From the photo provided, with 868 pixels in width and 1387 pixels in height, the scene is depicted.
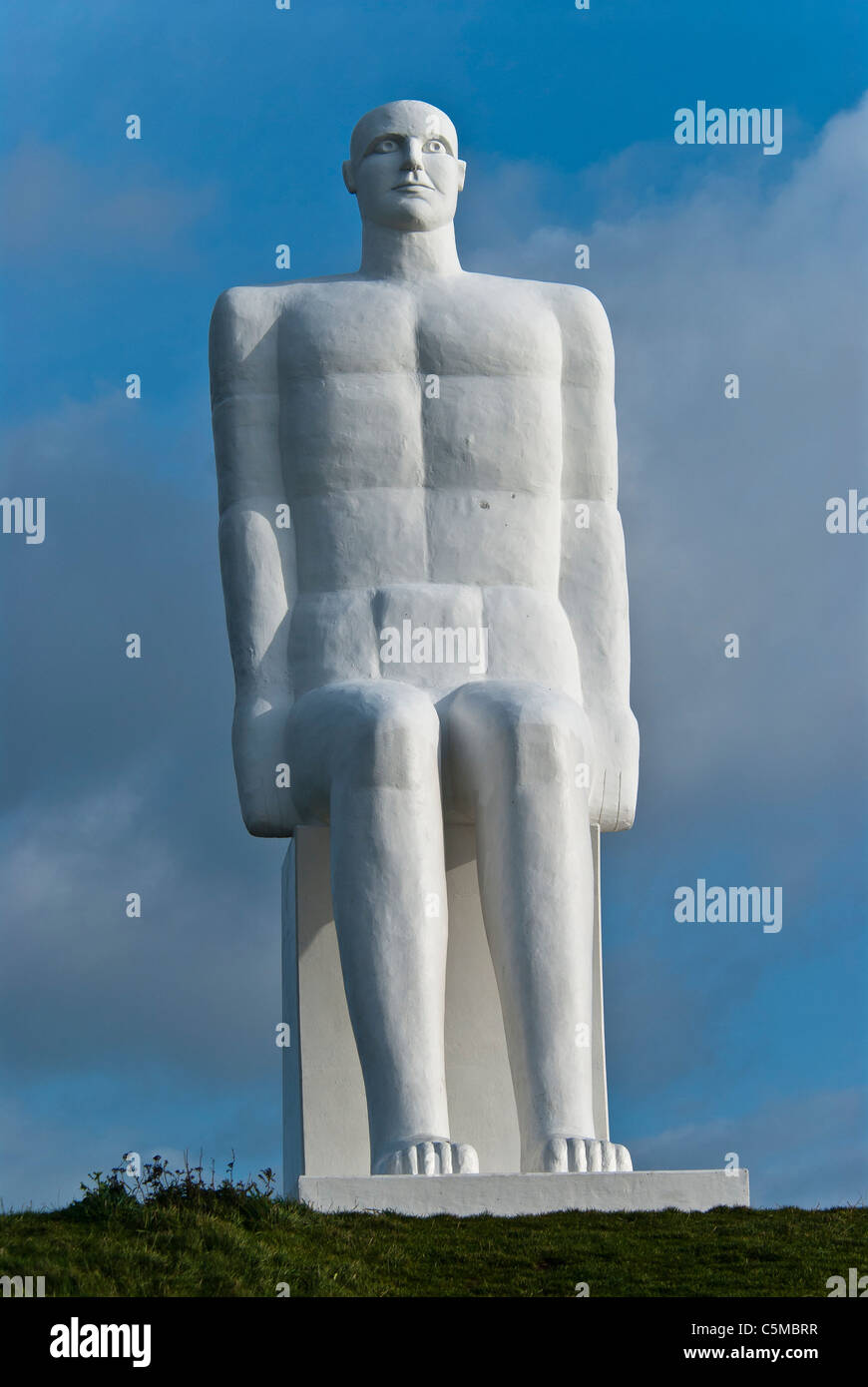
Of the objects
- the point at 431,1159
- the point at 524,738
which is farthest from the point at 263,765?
the point at 431,1159

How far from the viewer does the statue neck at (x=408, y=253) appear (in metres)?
14.7

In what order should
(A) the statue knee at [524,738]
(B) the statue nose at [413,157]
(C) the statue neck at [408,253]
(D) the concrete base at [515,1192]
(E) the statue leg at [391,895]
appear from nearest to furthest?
(D) the concrete base at [515,1192], (E) the statue leg at [391,895], (A) the statue knee at [524,738], (B) the statue nose at [413,157], (C) the statue neck at [408,253]

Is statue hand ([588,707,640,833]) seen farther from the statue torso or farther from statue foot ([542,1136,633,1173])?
statue foot ([542,1136,633,1173])

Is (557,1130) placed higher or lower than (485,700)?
lower

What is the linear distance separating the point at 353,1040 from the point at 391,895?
1.19 m

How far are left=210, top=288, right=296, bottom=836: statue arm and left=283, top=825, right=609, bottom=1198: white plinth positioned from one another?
1.46ft

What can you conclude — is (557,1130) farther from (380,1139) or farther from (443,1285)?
(443,1285)

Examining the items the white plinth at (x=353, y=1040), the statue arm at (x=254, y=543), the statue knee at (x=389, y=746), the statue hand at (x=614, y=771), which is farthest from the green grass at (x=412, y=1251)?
the statue arm at (x=254, y=543)

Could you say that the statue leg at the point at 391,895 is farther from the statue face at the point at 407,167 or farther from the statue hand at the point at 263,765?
the statue face at the point at 407,167

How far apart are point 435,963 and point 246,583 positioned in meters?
2.38

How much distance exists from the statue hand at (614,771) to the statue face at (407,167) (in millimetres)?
2967

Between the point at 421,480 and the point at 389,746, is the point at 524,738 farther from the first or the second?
the point at 421,480
